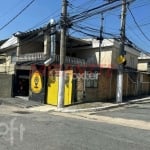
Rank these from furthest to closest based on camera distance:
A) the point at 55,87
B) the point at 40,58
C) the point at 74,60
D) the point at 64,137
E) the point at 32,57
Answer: the point at 74,60
the point at 32,57
the point at 40,58
the point at 55,87
the point at 64,137

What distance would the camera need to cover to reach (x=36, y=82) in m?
28.9

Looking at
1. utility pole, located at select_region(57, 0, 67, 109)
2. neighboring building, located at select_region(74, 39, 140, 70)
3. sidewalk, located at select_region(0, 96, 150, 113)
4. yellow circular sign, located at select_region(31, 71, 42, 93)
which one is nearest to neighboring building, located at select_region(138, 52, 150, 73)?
neighboring building, located at select_region(74, 39, 140, 70)

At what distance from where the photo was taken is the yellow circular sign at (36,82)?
28434mm

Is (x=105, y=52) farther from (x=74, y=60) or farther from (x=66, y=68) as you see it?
(x=66, y=68)

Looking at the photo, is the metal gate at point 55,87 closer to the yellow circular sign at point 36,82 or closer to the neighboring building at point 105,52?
the yellow circular sign at point 36,82

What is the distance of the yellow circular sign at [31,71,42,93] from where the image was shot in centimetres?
2843

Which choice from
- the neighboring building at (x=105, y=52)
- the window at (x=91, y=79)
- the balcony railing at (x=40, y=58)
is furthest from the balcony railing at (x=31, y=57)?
the window at (x=91, y=79)

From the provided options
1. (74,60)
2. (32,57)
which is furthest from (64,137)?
(74,60)

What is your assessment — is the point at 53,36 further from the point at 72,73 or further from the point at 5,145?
the point at 5,145

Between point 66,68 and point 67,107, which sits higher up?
point 66,68

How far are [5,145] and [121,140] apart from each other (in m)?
3.79

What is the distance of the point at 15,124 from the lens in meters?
14.8

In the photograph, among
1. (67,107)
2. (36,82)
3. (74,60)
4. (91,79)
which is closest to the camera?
(67,107)

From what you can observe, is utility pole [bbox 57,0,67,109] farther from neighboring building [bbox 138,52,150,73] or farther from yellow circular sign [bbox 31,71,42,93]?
neighboring building [bbox 138,52,150,73]
